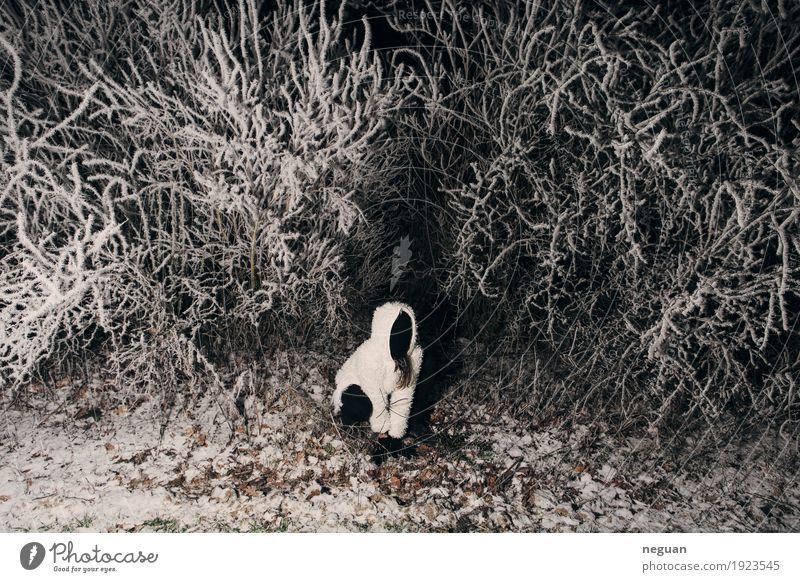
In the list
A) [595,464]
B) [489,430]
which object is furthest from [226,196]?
[595,464]

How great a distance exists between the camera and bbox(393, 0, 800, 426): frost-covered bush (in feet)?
10.1

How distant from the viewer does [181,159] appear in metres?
3.46

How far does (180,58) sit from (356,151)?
148cm

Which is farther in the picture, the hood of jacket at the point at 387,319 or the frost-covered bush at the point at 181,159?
the frost-covered bush at the point at 181,159

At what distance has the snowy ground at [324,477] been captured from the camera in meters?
3.11

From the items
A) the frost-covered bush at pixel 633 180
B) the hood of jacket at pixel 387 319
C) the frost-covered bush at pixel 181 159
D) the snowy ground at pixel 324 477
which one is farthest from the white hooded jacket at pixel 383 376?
the frost-covered bush at pixel 633 180

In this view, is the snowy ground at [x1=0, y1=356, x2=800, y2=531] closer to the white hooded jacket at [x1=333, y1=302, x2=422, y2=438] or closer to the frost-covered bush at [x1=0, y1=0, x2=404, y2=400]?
the white hooded jacket at [x1=333, y1=302, x2=422, y2=438]

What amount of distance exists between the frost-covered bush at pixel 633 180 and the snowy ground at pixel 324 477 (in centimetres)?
47
